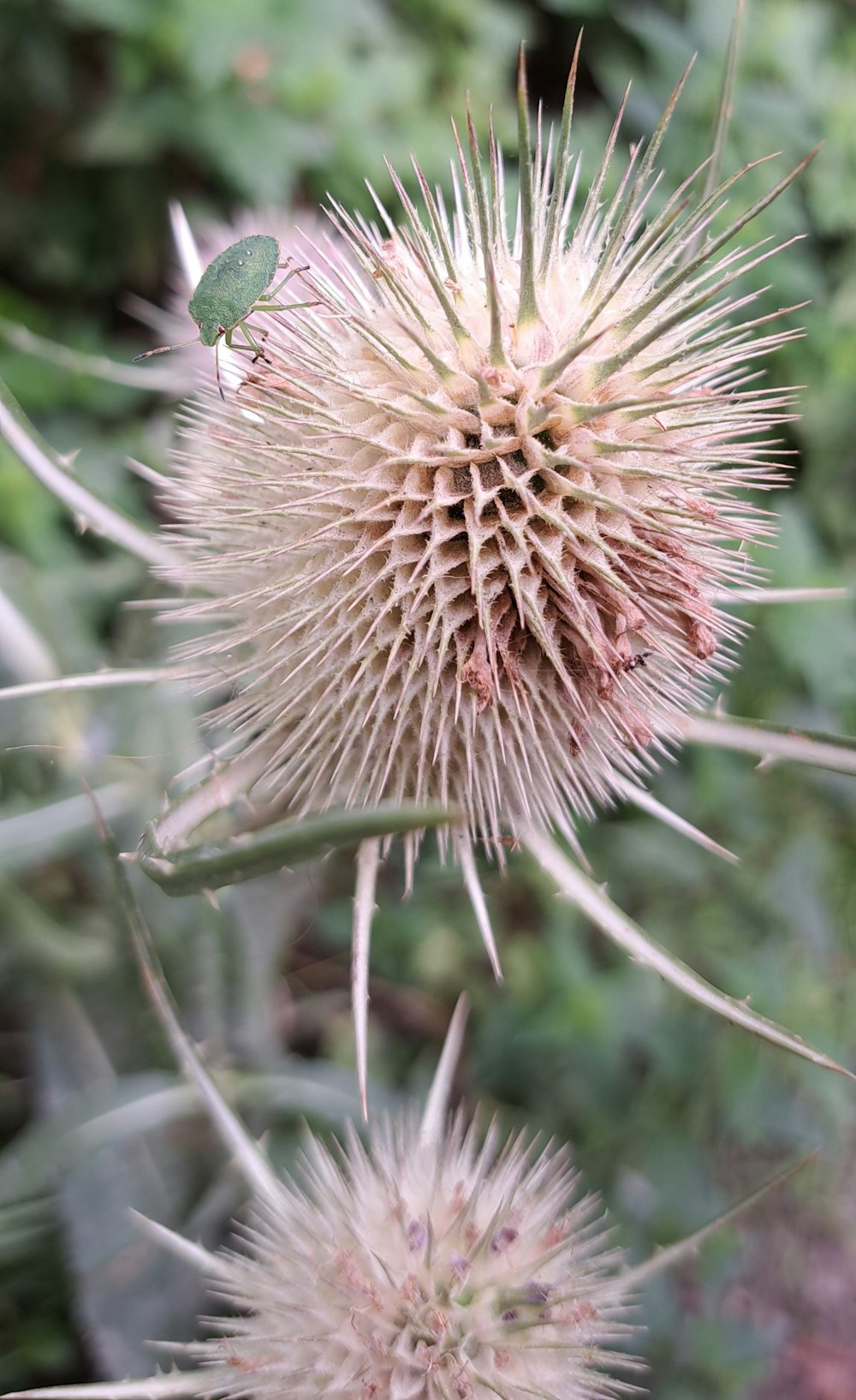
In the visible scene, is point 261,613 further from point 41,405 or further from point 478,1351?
point 41,405

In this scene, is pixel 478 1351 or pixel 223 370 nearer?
pixel 478 1351

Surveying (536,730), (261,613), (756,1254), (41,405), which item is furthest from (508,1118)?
(41,405)

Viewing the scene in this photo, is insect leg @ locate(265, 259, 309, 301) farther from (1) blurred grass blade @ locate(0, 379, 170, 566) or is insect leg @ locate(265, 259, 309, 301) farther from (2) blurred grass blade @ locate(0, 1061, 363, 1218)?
(2) blurred grass blade @ locate(0, 1061, 363, 1218)

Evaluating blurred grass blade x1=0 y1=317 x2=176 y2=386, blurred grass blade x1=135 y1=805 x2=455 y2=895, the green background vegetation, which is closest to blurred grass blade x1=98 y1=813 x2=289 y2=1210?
blurred grass blade x1=135 y1=805 x2=455 y2=895

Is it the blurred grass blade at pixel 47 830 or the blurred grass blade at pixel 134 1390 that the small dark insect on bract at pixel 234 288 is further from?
the blurred grass blade at pixel 134 1390

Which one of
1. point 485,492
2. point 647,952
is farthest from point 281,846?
point 647,952

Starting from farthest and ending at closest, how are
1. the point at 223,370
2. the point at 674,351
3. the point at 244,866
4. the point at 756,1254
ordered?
the point at 756,1254, the point at 223,370, the point at 674,351, the point at 244,866
